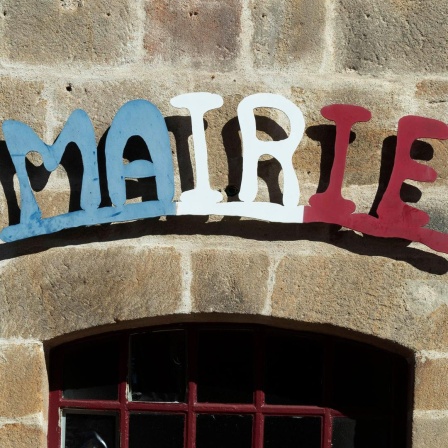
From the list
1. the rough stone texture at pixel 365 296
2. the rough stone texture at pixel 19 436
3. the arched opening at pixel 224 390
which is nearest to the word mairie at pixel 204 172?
the rough stone texture at pixel 365 296

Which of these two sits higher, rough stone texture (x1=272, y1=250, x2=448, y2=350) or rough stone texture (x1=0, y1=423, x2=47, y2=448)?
rough stone texture (x1=272, y1=250, x2=448, y2=350)

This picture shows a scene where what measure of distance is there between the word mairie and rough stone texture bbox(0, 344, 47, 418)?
393mm

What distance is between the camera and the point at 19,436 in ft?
9.57

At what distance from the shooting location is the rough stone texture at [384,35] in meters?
3.05

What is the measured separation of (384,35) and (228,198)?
31.6 inches

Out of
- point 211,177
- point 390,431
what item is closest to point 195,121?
point 211,177

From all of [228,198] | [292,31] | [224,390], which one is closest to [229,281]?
[228,198]

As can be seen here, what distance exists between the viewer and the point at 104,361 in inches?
124

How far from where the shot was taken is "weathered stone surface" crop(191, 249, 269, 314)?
9.59ft

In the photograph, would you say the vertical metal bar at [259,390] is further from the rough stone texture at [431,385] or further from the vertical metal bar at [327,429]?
the rough stone texture at [431,385]

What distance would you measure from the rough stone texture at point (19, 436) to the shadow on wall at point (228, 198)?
0.58 m

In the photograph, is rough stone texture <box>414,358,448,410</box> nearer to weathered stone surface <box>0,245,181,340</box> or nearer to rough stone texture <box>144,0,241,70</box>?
weathered stone surface <box>0,245,181,340</box>

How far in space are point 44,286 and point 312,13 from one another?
133 centimetres

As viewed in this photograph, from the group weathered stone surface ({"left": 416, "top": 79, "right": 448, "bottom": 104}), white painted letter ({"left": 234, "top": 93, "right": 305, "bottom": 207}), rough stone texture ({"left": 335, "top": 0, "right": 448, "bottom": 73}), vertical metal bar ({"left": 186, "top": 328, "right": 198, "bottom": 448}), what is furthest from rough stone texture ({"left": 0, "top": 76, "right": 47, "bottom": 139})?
weathered stone surface ({"left": 416, "top": 79, "right": 448, "bottom": 104})
